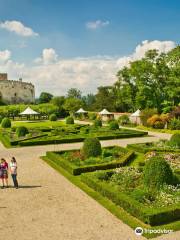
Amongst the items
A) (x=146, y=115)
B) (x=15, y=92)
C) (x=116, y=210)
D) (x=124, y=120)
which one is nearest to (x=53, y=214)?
(x=116, y=210)

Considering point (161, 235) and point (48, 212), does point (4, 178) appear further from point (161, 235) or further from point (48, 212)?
point (161, 235)

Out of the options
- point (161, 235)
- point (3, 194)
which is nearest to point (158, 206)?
point (161, 235)

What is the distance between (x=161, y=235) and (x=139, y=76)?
38692 millimetres

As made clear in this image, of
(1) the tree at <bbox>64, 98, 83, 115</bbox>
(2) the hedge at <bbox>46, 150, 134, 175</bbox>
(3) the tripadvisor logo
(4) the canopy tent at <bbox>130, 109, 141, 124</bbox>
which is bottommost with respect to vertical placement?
(3) the tripadvisor logo

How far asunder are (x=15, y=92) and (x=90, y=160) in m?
73.5

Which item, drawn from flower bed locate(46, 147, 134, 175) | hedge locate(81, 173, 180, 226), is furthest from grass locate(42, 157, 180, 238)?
flower bed locate(46, 147, 134, 175)

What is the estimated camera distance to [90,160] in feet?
53.4

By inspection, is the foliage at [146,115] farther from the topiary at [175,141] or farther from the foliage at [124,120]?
the topiary at [175,141]

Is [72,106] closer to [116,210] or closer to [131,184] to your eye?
[131,184]

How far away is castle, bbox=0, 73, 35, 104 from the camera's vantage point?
277ft

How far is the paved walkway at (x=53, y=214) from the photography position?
27.9 feet

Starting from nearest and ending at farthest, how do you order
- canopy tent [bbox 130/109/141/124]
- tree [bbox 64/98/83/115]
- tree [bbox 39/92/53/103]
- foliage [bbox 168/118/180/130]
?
foliage [bbox 168/118/180/130], canopy tent [bbox 130/109/141/124], tree [bbox 64/98/83/115], tree [bbox 39/92/53/103]

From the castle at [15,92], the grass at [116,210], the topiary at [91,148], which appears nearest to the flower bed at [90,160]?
the topiary at [91,148]

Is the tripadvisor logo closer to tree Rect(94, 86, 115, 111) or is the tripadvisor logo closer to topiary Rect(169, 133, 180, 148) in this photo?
topiary Rect(169, 133, 180, 148)
